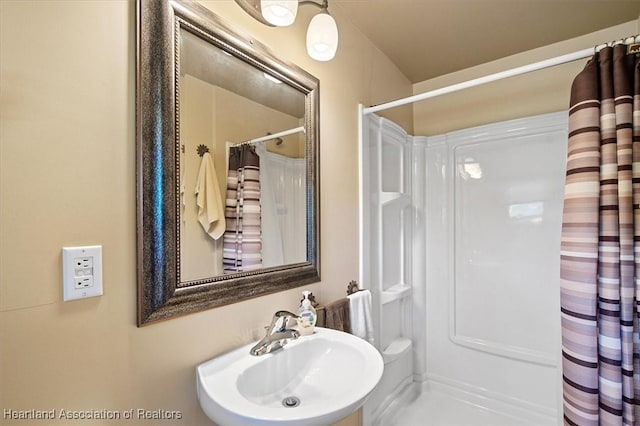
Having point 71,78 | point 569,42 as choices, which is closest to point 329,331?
point 71,78

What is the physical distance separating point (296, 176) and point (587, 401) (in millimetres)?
1410

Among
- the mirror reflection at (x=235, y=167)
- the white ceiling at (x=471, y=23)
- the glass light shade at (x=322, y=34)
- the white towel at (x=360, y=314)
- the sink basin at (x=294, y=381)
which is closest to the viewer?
the sink basin at (x=294, y=381)

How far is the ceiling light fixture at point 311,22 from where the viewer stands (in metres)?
0.96

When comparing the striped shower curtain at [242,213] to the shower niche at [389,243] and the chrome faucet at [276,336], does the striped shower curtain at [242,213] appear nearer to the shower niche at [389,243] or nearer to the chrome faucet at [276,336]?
the chrome faucet at [276,336]

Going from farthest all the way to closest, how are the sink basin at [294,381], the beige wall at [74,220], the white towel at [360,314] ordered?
the white towel at [360,314] < the sink basin at [294,381] < the beige wall at [74,220]

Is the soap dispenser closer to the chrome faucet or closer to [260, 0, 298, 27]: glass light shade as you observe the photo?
the chrome faucet

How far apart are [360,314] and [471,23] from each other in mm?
1755

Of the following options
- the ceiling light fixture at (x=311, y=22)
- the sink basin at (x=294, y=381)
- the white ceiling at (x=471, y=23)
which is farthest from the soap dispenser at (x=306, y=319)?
the white ceiling at (x=471, y=23)

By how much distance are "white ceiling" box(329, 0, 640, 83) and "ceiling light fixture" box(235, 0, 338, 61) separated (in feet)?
1.78

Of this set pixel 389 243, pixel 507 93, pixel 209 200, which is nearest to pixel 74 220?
pixel 209 200

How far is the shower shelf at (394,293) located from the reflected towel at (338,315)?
19.8 inches

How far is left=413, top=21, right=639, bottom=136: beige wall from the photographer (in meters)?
1.96

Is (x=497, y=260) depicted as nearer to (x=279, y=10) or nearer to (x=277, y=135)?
(x=277, y=135)

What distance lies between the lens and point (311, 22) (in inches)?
45.9
